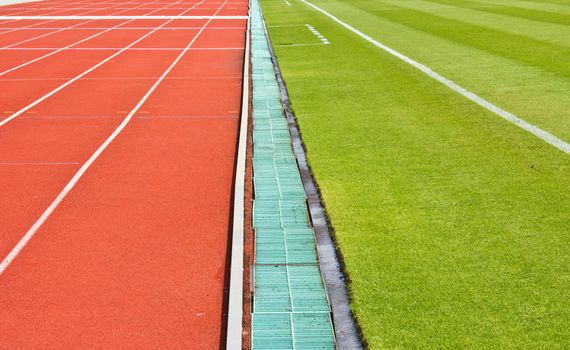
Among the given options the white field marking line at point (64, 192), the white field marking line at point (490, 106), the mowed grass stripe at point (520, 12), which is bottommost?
the mowed grass stripe at point (520, 12)

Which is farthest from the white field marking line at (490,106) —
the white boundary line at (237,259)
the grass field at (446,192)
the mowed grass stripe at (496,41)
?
the white boundary line at (237,259)

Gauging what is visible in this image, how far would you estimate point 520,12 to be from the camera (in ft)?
95.0

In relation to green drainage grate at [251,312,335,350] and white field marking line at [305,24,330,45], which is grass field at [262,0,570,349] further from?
white field marking line at [305,24,330,45]

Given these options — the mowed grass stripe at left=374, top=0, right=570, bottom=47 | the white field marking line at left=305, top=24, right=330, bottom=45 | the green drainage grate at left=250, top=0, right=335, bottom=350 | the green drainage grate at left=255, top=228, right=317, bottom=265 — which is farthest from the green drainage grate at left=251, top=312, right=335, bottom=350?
the white field marking line at left=305, top=24, right=330, bottom=45

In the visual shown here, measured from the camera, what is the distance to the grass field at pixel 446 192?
5324mm

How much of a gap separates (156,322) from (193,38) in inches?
820

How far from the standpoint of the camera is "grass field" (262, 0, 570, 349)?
5324 millimetres

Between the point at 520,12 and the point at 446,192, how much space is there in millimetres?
23257

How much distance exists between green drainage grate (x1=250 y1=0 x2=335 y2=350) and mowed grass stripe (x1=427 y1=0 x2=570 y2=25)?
17.8 metres

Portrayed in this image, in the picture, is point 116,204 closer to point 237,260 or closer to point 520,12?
point 237,260

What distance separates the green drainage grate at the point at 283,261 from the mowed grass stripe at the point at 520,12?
1784 cm

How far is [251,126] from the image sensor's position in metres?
11.9

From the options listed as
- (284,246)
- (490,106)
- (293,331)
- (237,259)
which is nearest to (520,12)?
(490,106)

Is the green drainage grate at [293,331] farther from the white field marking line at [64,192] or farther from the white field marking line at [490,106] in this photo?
the white field marking line at [490,106]
